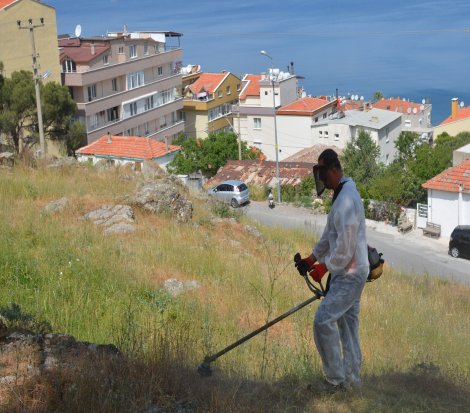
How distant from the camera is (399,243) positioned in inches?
992

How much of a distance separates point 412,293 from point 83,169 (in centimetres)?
757

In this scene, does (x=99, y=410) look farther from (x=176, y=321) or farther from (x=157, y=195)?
(x=157, y=195)

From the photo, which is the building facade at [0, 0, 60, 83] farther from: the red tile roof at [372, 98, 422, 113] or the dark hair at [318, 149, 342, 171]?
the dark hair at [318, 149, 342, 171]

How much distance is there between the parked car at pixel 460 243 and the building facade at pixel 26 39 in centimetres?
2847

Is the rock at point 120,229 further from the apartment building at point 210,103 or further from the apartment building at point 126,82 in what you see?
the apartment building at point 210,103

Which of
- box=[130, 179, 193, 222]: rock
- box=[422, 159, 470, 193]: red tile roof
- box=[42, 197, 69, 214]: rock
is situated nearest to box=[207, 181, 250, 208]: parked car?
box=[422, 159, 470, 193]: red tile roof

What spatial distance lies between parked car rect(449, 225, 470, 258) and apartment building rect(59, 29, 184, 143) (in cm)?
2514

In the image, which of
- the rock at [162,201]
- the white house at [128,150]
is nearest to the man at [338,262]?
the rock at [162,201]

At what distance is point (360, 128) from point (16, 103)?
2608cm

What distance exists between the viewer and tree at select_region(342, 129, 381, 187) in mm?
38812

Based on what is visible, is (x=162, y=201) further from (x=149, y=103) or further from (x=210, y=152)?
(x=149, y=103)

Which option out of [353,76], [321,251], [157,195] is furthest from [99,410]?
[353,76]

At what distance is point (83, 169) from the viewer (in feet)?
48.5

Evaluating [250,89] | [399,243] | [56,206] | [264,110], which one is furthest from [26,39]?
[56,206]
